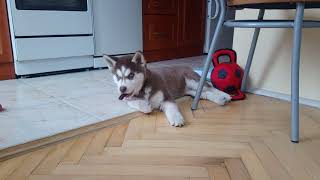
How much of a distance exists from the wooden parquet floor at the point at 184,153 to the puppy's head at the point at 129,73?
143mm

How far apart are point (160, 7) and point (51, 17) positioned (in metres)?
1.23

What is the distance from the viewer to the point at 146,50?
2.82 metres

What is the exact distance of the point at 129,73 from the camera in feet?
4.01

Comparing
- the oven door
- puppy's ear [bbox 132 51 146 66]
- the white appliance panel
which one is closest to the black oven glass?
the oven door

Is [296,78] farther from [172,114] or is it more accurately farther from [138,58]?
[138,58]

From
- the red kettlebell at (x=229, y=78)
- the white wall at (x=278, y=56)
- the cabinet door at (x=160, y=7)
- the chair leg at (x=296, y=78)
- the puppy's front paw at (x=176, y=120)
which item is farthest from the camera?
the cabinet door at (x=160, y=7)

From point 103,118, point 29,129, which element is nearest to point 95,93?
point 103,118

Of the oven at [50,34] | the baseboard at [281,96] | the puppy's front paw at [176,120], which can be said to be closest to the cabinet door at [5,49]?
the oven at [50,34]

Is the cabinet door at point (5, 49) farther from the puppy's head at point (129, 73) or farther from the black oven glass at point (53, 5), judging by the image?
the puppy's head at point (129, 73)

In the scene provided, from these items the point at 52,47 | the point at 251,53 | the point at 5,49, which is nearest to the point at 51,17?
the point at 52,47

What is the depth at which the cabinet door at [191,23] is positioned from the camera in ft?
10.4

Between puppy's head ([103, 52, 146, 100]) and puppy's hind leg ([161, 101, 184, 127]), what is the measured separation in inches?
6.0

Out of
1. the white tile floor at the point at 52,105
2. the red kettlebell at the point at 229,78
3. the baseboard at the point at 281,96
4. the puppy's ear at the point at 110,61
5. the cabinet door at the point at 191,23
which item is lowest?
the baseboard at the point at 281,96

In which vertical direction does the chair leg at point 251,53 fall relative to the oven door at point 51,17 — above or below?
below
